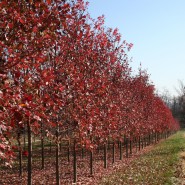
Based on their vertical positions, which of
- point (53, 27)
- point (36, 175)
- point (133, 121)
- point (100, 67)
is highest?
point (100, 67)

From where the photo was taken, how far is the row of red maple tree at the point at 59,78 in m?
5.98

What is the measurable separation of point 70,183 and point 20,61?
1188 cm

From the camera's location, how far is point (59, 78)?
→ 14.2 metres

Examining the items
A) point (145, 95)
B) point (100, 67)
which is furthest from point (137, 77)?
point (100, 67)

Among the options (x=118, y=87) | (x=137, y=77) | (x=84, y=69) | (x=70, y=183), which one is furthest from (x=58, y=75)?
(x=137, y=77)

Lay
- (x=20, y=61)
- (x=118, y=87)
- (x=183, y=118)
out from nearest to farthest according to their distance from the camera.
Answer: (x=20, y=61) < (x=118, y=87) < (x=183, y=118)

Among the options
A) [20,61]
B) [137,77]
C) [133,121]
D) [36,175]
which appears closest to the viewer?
[20,61]

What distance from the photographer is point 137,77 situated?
124 ft

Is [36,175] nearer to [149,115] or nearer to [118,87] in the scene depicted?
[118,87]

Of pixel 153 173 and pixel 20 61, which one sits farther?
pixel 153 173

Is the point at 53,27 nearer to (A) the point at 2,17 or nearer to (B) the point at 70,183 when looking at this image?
(A) the point at 2,17

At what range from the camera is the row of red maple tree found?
19.6 feet

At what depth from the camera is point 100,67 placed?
20500 millimetres

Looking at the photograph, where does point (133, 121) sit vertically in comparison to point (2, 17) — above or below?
below
